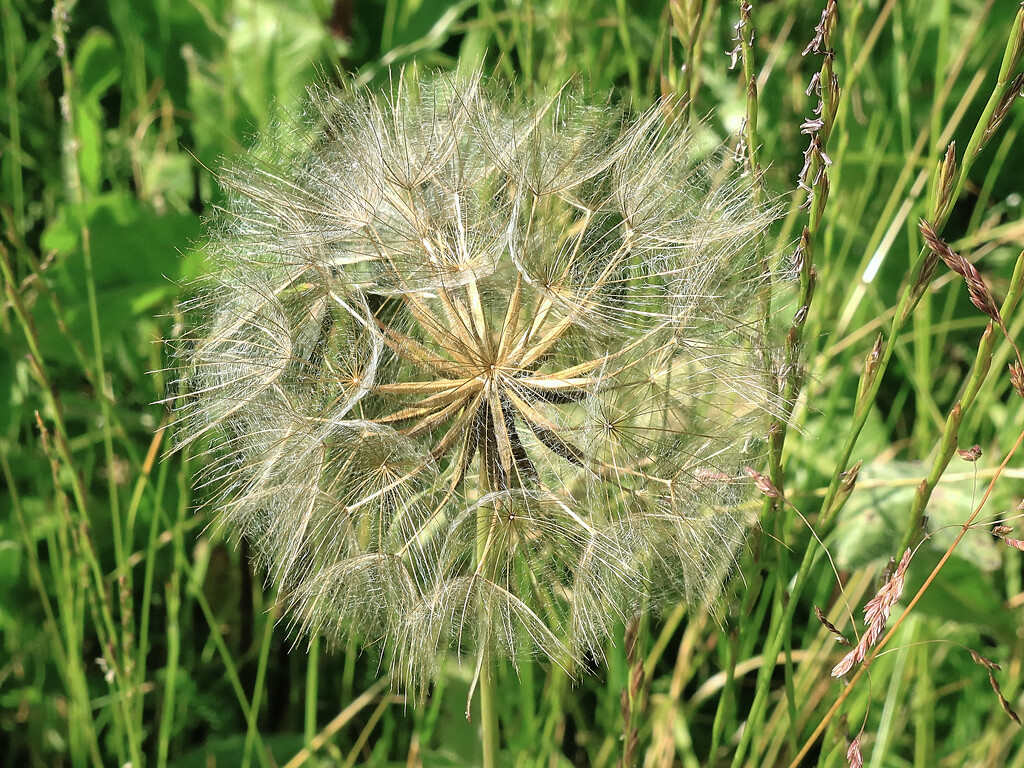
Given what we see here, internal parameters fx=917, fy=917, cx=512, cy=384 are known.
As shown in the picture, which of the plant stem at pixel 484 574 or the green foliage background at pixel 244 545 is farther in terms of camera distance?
the green foliage background at pixel 244 545

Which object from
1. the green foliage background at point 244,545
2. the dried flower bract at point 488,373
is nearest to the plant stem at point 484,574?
the dried flower bract at point 488,373

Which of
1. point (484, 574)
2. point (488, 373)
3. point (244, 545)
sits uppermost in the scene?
point (488, 373)

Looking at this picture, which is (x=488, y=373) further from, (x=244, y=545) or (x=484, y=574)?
(x=244, y=545)

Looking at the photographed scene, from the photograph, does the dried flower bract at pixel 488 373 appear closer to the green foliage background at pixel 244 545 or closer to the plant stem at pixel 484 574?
the plant stem at pixel 484 574

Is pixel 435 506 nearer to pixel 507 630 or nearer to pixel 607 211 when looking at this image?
pixel 507 630

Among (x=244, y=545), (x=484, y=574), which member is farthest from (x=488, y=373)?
(x=244, y=545)

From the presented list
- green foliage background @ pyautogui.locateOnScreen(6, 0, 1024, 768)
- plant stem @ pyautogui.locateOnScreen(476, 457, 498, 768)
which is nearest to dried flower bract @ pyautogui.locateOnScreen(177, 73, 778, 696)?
plant stem @ pyautogui.locateOnScreen(476, 457, 498, 768)
